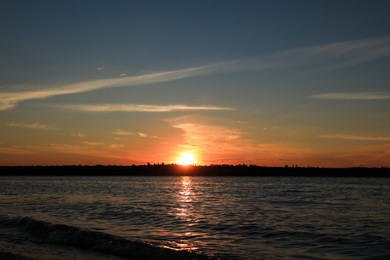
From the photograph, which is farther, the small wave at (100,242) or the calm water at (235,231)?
the calm water at (235,231)

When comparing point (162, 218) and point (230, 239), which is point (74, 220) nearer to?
point (162, 218)

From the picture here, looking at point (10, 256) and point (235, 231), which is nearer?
point (10, 256)

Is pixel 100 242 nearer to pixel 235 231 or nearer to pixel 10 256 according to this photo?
pixel 10 256

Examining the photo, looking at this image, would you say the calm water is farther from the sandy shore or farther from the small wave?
the sandy shore

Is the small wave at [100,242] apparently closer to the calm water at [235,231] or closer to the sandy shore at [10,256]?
the calm water at [235,231]

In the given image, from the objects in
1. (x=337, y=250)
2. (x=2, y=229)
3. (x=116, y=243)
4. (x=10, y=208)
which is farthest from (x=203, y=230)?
(x=10, y=208)

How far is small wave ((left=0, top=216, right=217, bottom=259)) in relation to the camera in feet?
66.4

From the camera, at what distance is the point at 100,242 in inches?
910

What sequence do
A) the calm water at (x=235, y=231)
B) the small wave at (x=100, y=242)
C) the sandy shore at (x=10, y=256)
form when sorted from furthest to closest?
the calm water at (x=235, y=231), the small wave at (x=100, y=242), the sandy shore at (x=10, y=256)

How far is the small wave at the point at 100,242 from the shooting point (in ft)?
66.4

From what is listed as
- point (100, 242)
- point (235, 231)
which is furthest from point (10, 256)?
point (235, 231)

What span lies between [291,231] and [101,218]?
619 inches

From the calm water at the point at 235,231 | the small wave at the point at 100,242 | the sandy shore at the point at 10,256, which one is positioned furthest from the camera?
the calm water at the point at 235,231

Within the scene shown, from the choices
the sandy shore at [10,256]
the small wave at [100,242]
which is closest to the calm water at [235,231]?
the small wave at [100,242]
